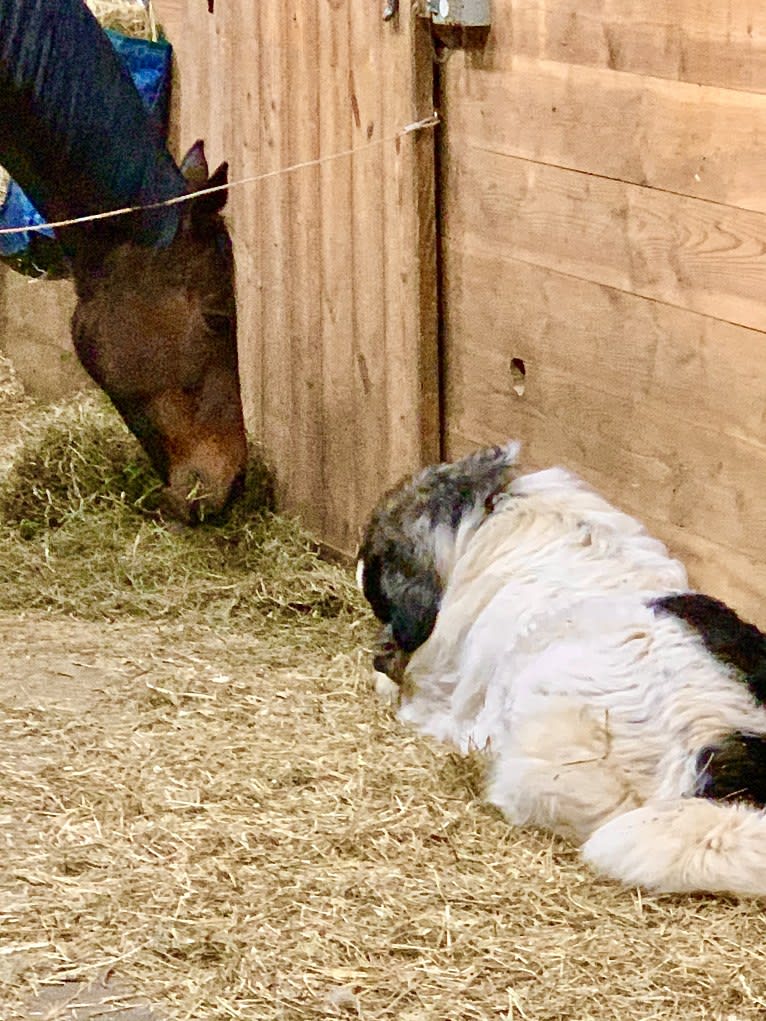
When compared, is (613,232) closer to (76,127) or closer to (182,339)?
(182,339)

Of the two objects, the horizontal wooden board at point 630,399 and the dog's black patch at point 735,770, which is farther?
the horizontal wooden board at point 630,399

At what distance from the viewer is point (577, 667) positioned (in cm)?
348

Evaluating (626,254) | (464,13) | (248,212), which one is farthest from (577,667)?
(248,212)

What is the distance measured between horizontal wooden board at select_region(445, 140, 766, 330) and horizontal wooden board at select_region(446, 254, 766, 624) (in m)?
0.05

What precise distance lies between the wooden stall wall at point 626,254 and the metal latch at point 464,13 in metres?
0.04

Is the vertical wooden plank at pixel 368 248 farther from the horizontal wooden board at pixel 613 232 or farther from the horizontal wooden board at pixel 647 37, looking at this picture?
the horizontal wooden board at pixel 647 37

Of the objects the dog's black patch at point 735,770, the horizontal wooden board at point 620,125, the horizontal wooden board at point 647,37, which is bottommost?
the dog's black patch at point 735,770

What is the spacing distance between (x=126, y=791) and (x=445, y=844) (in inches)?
29.8

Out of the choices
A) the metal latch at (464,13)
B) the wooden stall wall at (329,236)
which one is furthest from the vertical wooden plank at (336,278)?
the metal latch at (464,13)

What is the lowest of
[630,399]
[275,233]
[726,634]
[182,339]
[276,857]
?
[276,857]

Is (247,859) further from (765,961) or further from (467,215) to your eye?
(467,215)

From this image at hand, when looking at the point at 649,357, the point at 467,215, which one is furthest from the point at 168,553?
the point at 649,357

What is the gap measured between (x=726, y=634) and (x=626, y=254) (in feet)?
3.68

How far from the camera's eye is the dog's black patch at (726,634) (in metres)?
3.34
